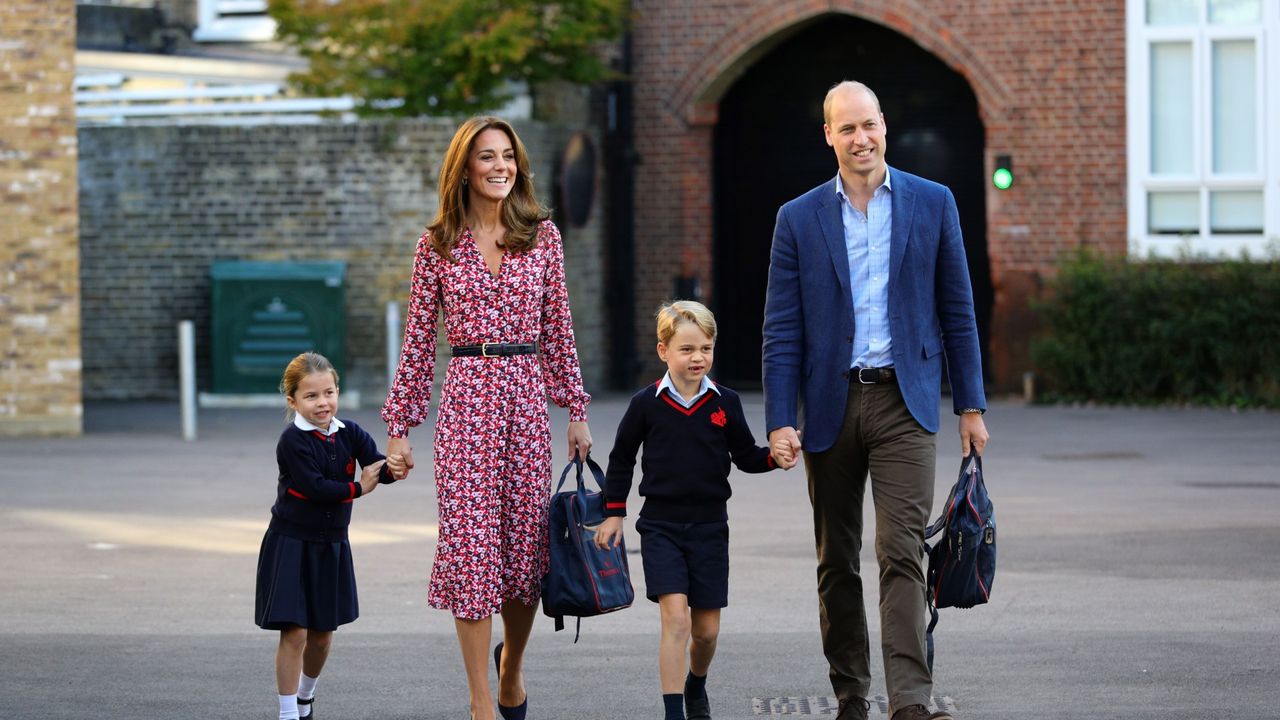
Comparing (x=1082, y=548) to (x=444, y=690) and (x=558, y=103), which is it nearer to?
(x=444, y=690)

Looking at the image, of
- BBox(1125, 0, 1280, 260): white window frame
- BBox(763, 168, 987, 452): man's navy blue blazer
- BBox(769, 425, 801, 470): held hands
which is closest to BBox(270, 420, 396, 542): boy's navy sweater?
BBox(769, 425, 801, 470): held hands

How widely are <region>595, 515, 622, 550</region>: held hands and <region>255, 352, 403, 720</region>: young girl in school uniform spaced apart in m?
0.67

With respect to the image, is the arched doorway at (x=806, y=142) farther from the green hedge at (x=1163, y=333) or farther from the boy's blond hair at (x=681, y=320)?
the boy's blond hair at (x=681, y=320)

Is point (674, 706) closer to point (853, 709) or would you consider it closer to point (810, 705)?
point (853, 709)

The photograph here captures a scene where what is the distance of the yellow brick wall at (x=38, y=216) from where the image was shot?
16047 mm

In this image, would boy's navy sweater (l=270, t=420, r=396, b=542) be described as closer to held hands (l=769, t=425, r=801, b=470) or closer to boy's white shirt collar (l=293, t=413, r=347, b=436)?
boy's white shirt collar (l=293, t=413, r=347, b=436)

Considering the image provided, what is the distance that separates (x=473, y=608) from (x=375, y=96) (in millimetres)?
13664

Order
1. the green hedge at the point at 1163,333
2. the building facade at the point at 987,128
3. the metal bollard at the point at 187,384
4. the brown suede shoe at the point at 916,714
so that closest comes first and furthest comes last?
the brown suede shoe at the point at 916,714
the metal bollard at the point at 187,384
the green hedge at the point at 1163,333
the building facade at the point at 987,128

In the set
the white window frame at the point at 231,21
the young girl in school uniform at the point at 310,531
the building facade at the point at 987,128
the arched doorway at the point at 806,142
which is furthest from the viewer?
the white window frame at the point at 231,21

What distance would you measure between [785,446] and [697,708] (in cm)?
90

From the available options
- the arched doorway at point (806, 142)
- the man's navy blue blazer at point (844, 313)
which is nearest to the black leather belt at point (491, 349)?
the man's navy blue blazer at point (844, 313)

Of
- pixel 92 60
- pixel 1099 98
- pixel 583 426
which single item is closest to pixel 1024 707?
pixel 583 426

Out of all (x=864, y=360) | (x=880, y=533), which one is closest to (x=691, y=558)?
(x=880, y=533)

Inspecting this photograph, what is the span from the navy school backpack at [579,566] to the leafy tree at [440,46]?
494 inches
